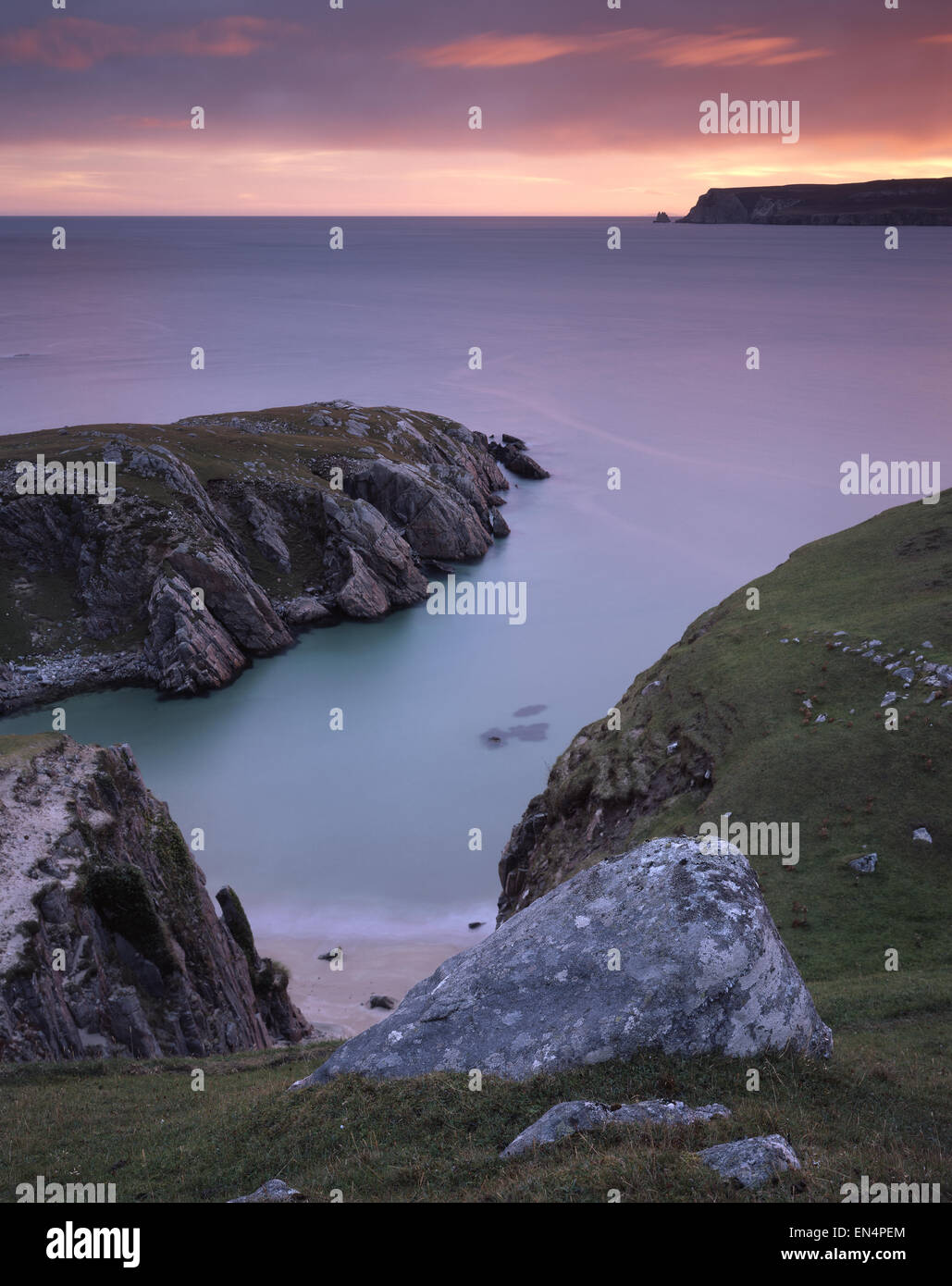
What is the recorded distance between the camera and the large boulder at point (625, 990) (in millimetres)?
18422

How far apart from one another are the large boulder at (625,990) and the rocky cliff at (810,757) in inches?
553

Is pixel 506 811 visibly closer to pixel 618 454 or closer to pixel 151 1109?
pixel 151 1109

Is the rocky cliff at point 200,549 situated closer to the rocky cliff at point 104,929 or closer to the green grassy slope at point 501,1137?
the rocky cliff at point 104,929

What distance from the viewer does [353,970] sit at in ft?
168

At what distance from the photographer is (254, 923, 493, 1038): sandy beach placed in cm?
4638

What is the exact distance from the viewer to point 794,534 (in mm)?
132250

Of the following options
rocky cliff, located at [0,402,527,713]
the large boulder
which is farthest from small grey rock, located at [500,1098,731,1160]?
rocky cliff, located at [0,402,527,713]

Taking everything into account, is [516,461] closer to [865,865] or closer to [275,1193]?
[865,865]

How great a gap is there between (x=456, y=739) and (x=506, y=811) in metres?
13.7

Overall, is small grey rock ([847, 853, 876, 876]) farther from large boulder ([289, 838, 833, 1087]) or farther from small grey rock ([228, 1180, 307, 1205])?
small grey rock ([228, 1180, 307, 1205])

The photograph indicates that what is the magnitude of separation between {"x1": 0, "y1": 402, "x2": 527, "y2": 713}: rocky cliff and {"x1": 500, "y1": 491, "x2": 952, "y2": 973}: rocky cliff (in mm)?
50035

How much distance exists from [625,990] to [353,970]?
35471 mm

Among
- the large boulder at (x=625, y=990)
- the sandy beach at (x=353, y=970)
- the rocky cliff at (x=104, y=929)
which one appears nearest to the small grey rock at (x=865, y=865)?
the large boulder at (x=625, y=990)
